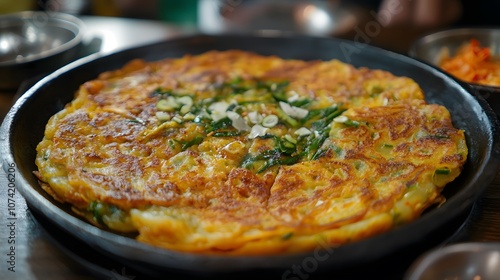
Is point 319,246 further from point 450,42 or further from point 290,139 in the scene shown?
point 450,42

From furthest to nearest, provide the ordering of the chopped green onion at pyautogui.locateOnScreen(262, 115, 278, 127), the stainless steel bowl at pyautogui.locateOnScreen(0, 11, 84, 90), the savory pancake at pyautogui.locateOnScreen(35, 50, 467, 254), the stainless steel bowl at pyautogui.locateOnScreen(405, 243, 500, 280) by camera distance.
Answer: the stainless steel bowl at pyautogui.locateOnScreen(0, 11, 84, 90)
the chopped green onion at pyautogui.locateOnScreen(262, 115, 278, 127)
the savory pancake at pyautogui.locateOnScreen(35, 50, 467, 254)
the stainless steel bowl at pyautogui.locateOnScreen(405, 243, 500, 280)

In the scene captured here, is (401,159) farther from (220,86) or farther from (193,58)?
(193,58)

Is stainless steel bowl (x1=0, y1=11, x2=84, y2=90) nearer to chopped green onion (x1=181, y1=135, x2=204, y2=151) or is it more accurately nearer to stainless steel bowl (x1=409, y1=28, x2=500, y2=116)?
chopped green onion (x1=181, y1=135, x2=204, y2=151)

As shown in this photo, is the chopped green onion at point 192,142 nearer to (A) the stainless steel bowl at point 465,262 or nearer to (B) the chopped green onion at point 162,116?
(B) the chopped green onion at point 162,116

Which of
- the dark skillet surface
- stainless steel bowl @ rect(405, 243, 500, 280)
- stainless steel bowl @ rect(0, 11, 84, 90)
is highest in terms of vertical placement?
stainless steel bowl @ rect(0, 11, 84, 90)

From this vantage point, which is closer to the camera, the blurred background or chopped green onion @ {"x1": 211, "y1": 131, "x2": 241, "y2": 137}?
chopped green onion @ {"x1": 211, "y1": 131, "x2": 241, "y2": 137}

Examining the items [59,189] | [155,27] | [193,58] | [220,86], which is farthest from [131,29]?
[59,189]

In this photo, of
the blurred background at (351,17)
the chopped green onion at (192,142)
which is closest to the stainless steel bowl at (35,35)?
the blurred background at (351,17)

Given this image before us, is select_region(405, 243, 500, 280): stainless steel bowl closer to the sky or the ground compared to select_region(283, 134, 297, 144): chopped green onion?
closer to the ground

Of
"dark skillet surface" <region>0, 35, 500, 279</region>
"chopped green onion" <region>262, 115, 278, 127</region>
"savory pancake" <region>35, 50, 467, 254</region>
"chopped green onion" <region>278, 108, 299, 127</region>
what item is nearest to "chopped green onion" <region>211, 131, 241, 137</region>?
"savory pancake" <region>35, 50, 467, 254</region>

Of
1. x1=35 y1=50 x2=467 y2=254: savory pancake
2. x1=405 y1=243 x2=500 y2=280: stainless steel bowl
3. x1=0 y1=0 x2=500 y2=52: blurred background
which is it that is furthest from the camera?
x1=0 y1=0 x2=500 y2=52: blurred background
